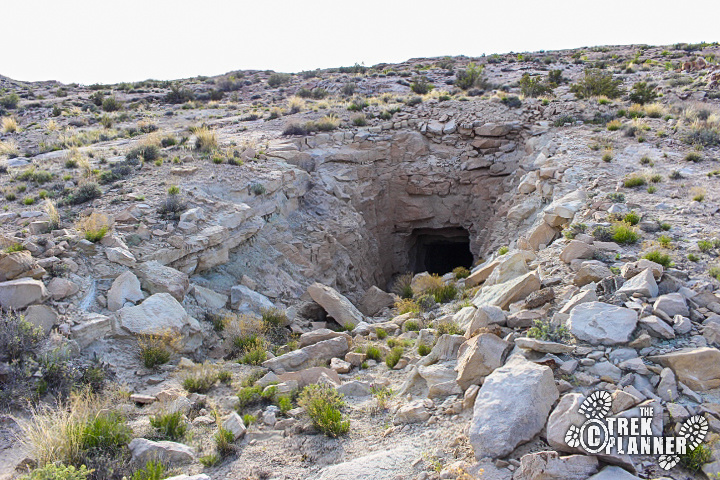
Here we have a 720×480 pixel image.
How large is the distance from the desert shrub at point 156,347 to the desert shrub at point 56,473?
8.46ft

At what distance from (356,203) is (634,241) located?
8.97m

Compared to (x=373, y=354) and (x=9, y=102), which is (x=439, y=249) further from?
(x=9, y=102)

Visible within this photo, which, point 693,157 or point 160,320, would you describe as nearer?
point 160,320

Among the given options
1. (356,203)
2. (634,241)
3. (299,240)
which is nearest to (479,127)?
(356,203)

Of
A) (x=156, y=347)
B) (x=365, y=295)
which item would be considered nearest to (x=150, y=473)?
(x=156, y=347)

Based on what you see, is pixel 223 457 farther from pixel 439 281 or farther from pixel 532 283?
pixel 439 281

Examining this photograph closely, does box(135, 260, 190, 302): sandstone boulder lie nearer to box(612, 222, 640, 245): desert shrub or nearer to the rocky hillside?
the rocky hillside

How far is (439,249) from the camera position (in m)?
20.7

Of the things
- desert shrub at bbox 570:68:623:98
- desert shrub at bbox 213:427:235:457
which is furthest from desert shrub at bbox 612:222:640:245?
desert shrub at bbox 570:68:623:98

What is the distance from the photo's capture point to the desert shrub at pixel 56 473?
12.6 feet

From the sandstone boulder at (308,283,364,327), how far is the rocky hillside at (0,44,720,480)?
50 mm

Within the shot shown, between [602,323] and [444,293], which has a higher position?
[602,323]
